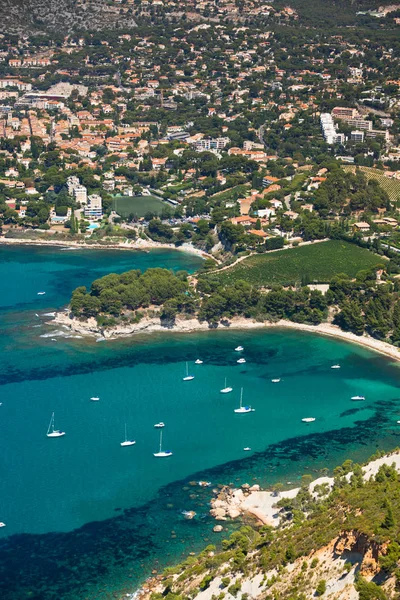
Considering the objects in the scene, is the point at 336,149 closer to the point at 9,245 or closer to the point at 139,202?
the point at 139,202

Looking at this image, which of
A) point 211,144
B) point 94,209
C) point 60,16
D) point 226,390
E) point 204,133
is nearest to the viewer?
point 226,390

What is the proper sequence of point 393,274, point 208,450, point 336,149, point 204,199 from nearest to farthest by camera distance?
point 208,450
point 393,274
point 204,199
point 336,149

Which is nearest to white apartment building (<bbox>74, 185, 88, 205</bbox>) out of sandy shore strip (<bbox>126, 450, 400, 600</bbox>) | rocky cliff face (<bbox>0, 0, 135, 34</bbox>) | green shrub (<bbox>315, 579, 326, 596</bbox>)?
sandy shore strip (<bbox>126, 450, 400, 600</bbox>)

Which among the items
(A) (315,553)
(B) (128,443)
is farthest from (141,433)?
(A) (315,553)

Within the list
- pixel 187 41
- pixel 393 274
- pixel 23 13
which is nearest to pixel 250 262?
pixel 393 274

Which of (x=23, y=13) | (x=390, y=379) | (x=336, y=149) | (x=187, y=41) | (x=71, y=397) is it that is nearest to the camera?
(x=71, y=397)

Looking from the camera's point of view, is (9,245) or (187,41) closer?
(9,245)

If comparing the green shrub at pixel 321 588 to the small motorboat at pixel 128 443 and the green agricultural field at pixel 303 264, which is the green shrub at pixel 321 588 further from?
the green agricultural field at pixel 303 264

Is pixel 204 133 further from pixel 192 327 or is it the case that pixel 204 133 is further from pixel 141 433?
pixel 141 433

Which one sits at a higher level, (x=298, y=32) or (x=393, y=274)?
(x=298, y=32)
